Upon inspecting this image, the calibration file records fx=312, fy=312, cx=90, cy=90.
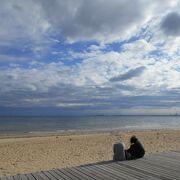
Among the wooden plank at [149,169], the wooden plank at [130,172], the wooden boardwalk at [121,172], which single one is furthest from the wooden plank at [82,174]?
the wooden plank at [149,169]

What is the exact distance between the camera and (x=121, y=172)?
8.53 metres

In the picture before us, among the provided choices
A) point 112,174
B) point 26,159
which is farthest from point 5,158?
point 112,174

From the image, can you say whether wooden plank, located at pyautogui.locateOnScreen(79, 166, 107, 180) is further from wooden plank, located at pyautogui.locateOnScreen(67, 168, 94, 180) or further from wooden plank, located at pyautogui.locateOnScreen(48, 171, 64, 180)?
wooden plank, located at pyautogui.locateOnScreen(48, 171, 64, 180)

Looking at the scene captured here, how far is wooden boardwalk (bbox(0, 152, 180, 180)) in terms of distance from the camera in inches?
316

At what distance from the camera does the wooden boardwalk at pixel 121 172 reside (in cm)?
803

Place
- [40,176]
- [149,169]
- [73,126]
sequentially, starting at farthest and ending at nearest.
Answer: [73,126] < [149,169] < [40,176]

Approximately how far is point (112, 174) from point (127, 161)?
188 centimetres

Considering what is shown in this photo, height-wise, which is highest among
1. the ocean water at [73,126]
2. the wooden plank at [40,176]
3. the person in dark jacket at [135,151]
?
the ocean water at [73,126]

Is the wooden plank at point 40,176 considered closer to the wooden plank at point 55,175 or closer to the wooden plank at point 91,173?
the wooden plank at point 55,175

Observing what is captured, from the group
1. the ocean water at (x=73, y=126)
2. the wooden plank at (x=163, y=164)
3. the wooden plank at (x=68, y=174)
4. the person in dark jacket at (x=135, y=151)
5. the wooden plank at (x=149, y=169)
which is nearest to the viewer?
the wooden plank at (x=68, y=174)

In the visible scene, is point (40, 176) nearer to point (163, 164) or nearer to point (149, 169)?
point (149, 169)

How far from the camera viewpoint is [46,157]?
637 inches

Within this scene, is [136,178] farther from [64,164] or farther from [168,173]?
[64,164]

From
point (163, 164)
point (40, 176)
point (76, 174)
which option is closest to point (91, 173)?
point (76, 174)
